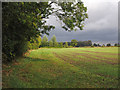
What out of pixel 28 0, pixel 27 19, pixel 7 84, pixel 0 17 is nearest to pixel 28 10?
pixel 28 0

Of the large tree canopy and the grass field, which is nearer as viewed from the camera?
the grass field

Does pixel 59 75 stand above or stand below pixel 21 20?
below

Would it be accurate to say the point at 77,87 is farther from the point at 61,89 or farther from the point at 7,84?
the point at 7,84

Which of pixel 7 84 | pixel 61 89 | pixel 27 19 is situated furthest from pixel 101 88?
A: pixel 27 19

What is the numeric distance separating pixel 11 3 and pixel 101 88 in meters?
11.3

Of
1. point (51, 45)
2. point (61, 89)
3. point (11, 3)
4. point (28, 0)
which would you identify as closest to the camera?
point (61, 89)

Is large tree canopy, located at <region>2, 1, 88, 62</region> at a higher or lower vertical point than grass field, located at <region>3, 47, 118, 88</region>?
higher

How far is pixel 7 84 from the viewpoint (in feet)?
23.7

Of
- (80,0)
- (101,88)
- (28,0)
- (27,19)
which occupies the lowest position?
(101,88)

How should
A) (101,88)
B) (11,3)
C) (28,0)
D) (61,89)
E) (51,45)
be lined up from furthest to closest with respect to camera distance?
(51,45) → (28,0) → (11,3) → (101,88) → (61,89)

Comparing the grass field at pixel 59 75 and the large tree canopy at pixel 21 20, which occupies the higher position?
the large tree canopy at pixel 21 20

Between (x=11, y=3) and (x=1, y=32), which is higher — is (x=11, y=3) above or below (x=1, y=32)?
above

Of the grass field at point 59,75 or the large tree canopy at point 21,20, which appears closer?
the grass field at point 59,75

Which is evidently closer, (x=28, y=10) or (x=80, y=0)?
(x=28, y=10)
